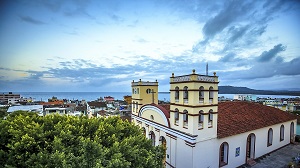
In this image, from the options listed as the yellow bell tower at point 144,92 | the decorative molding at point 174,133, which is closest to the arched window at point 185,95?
the decorative molding at point 174,133

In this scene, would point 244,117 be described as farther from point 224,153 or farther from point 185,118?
point 185,118

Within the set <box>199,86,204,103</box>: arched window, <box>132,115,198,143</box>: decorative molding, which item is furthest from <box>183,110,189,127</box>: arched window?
<box>199,86,204,103</box>: arched window

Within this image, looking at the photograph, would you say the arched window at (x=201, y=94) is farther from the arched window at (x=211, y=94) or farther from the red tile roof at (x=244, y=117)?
the red tile roof at (x=244, y=117)

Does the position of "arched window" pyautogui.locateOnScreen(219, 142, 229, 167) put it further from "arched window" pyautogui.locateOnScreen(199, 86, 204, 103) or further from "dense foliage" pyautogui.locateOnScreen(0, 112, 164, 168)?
"dense foliage" pyautogui.locateOnScreen(0, 112, 164, 168)

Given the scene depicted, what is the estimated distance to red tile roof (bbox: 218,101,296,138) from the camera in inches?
699

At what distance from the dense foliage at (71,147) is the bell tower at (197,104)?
14.7 feet

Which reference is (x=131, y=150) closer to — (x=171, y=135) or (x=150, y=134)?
(x=171, y=135)

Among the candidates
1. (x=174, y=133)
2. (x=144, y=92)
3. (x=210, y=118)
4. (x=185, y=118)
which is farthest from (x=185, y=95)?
(x=144, y=92)

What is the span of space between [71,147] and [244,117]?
19.0 meters

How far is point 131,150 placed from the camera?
9.74m

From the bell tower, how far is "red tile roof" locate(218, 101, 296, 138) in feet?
7.07

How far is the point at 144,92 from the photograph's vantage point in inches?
959

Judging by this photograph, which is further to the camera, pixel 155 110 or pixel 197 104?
pixel 155 110

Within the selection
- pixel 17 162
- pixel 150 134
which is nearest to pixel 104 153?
pixel 17 162
